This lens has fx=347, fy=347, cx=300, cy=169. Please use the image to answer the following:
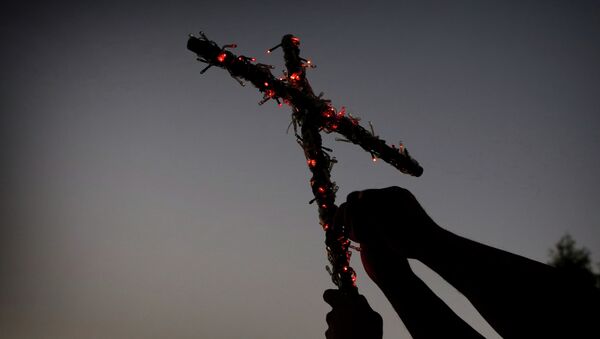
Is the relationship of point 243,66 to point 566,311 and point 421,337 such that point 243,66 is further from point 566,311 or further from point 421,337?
point 566,311

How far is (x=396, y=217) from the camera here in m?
1.13

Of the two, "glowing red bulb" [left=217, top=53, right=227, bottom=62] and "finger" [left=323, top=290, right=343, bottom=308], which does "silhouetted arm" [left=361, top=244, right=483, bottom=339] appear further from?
"glowing red bulb" [left=217, top=53, right=227, bottom=62]

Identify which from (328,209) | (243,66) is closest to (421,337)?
(328,209)

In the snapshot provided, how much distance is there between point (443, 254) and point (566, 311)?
0.29 meters

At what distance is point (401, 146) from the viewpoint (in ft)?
10.6

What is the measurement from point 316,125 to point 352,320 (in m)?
1.43

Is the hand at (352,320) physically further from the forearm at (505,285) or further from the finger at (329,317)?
the forearm at (505,285)

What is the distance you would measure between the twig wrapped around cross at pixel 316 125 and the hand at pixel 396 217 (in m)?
0.43

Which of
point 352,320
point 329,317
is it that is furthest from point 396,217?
point 329,317

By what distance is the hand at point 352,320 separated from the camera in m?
1.83

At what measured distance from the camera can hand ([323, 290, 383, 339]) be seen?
5.99 ft

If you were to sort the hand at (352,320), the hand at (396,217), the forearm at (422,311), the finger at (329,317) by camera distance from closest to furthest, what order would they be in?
the hand at (396,217), the forearm at (422,311), the hand at (352,320), the finger at (329,317)

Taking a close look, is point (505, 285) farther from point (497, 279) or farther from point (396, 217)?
point (396, 217)

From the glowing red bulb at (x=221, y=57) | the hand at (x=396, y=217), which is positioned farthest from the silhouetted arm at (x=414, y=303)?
the glowing red bulb at (x=221, y=57)
